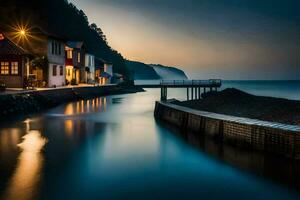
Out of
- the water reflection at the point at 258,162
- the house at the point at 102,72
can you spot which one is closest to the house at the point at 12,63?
the water reflection at the point at 258,162

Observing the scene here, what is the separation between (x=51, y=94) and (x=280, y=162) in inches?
1275

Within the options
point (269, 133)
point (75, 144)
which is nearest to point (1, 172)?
point (75, 144)

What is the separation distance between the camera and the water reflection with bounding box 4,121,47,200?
33.4ft

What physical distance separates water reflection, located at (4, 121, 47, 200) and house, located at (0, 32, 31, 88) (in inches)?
856

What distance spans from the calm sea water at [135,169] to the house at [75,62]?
37967 mm

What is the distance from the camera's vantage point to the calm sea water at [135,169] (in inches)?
417

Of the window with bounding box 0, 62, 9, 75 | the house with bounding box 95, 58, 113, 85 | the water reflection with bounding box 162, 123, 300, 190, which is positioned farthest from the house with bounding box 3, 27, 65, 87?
the house with bounding box 95, 58, 113, 85

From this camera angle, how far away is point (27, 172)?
41.3ft

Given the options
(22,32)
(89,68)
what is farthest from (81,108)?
(89,68)

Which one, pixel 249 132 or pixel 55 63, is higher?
pixel 55 63

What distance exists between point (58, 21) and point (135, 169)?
10347 centimetres

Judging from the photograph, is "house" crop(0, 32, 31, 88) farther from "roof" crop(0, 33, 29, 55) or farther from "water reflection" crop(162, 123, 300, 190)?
"water reflection" crop(162, 123, 300, 190)

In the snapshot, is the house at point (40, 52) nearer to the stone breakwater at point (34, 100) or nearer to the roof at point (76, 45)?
the stone breakwater at point (34, 100)

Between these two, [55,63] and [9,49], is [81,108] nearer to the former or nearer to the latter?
[9,49]
